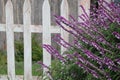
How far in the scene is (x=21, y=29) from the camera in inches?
165

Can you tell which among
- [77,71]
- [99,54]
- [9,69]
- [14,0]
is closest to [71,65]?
[77,71]

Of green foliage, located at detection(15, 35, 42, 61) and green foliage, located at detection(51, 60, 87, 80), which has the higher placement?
green foliage, located at detection(51, 60, 87, 80)

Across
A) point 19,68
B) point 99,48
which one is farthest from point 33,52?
point 99,48

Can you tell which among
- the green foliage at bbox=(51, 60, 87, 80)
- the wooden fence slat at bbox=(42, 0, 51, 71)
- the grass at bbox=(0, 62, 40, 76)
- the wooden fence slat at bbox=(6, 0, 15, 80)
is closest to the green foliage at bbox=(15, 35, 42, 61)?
the grass at bbox=(0, 62, 40, 76)

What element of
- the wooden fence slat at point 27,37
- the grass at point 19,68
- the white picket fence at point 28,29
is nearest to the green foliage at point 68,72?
the white picket fence at point 28,29

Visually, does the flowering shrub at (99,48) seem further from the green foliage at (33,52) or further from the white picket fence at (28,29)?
the green foliage at (33,52)

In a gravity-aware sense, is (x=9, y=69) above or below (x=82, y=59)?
below

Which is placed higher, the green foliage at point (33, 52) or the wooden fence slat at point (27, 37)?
the wooden fence slat at point (27, 37)

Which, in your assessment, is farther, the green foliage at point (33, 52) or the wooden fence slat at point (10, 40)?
the green foliage at point (33, 52)

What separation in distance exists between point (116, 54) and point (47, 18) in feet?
5.72

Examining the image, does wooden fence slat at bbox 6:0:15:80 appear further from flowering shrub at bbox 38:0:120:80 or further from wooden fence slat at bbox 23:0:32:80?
flowering shrub at bbox 38:0:120:80

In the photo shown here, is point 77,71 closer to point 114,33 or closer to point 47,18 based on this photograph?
point 114,33

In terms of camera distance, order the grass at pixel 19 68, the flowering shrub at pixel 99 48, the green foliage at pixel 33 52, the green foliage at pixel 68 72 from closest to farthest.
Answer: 1. the flowering shrub at pixel 99 48
2. the green foliage at pixel 68 72
3. the grass at pixel 19 68
4. the green foliage at pixel 33 52

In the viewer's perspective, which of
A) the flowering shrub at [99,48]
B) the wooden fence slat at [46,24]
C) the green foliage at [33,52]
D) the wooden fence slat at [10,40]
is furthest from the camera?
the green foliage at [33,52]
